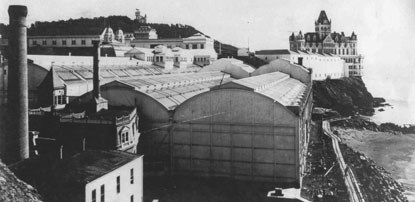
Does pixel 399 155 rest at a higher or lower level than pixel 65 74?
lower

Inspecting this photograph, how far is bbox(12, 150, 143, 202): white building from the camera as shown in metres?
19.2

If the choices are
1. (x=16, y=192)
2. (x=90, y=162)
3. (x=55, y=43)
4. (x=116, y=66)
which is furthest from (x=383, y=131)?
(x=55, y=43)

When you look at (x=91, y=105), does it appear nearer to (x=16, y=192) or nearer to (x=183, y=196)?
(x=183, y=196)

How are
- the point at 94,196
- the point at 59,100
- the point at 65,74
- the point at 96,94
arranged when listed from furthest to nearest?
the point at 65,74, the point at 59,100, the point at 96,94, the point at 94,196

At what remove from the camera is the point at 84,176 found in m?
19.6

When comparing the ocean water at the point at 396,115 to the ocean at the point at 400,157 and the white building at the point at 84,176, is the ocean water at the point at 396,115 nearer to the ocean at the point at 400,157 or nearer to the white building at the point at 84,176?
the ocean at the point at 400,157

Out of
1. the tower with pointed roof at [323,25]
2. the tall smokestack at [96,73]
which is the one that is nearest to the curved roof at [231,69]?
the tall smokestack at [96,73]

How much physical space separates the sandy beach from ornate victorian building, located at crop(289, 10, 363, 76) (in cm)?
5515

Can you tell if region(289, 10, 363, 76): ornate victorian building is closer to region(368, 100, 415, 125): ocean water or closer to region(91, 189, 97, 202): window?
region(368, 100, 415, 125): ocean water

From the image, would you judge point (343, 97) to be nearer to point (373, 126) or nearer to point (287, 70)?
point (373, 126)

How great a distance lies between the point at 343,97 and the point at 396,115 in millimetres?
12103

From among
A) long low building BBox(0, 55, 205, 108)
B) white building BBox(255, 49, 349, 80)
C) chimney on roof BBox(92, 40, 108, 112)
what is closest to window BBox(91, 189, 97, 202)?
chimney on roof BBox(92, 40, 108, 112)

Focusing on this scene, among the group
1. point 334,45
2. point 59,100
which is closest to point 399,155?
point 59,100

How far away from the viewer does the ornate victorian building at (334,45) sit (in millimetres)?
121000
